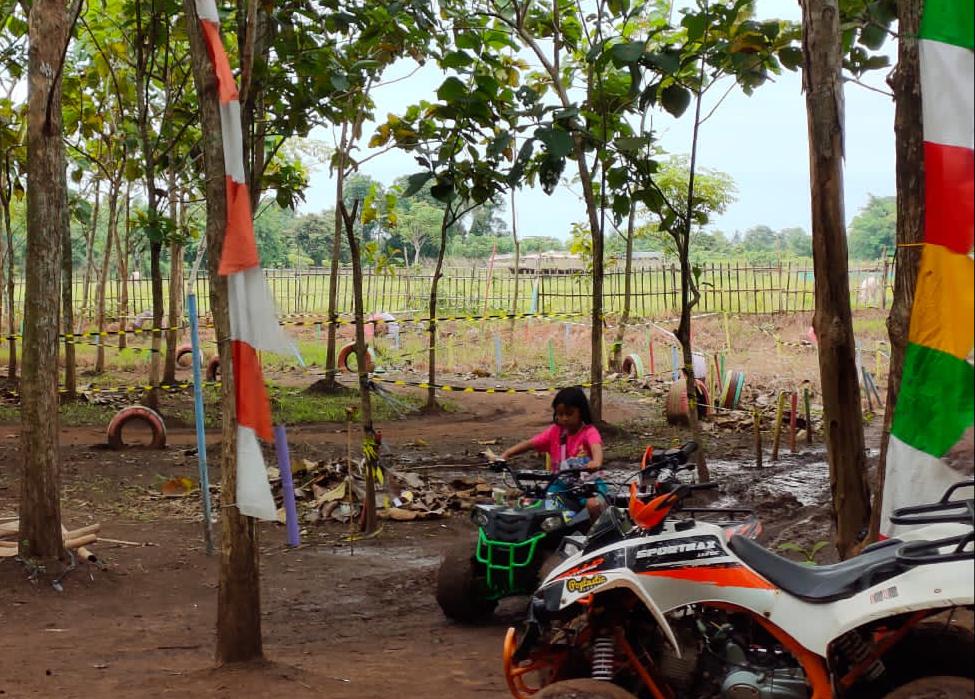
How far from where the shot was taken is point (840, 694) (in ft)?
11.3

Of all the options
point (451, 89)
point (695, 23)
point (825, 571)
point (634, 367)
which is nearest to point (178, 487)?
point (451, 89)

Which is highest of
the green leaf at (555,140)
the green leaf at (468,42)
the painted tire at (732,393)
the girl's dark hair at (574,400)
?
the green leaf at (468,42)

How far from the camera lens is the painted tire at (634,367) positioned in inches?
729

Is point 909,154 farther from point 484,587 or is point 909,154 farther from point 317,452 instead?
point 317,452

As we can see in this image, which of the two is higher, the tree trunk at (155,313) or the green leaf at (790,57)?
the green leaf at (790,57)

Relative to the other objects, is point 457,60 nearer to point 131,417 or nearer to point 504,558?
point 131,417

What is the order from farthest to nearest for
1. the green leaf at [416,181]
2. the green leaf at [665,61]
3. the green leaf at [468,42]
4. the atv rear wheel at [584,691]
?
the green leaf at [468,42], the green leaf at [416,181], the green leaf at [665,61], the atv rear wheel at [584,691]

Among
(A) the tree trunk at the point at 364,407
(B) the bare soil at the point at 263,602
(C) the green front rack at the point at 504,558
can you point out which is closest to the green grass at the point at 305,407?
(B) the bare soil at the point at 263,602

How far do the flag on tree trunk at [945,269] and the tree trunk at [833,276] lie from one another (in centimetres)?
238

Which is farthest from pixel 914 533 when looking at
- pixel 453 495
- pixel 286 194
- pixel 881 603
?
pixel 286 194

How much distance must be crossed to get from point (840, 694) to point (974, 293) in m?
1.38

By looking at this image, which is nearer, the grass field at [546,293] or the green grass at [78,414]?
the green grass at [78,414]

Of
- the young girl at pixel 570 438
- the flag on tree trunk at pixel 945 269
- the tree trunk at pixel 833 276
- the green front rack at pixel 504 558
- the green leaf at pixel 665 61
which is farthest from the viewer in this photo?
the green leaf at pixel 665 61

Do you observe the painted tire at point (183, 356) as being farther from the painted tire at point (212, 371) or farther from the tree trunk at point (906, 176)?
the tree trunk at point (906, 176)
